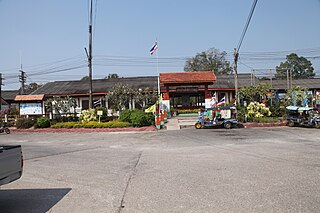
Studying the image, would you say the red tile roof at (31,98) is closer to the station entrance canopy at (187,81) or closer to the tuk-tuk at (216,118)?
the station entrance canopy at (187,81)

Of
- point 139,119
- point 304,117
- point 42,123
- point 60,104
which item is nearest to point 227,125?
point 304,117

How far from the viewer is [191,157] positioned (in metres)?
9.94

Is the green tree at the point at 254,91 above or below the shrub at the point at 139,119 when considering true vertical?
above

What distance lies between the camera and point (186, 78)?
1171 inches

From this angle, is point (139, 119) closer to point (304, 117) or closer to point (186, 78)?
point (186, 78)

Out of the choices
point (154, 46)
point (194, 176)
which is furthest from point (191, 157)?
point (154, 46)

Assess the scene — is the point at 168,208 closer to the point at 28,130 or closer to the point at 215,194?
the point at 215,194

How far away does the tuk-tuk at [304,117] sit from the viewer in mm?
19453

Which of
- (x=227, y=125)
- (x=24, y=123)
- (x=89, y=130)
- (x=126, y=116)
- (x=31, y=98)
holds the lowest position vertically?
(x=89, y=130)

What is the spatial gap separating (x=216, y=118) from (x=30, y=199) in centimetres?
1636

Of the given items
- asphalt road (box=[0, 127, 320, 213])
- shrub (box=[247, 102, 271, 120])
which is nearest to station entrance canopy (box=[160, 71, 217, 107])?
shrub (box=[247, 102, 271, 120])

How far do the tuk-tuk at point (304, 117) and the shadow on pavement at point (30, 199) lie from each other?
17.6m

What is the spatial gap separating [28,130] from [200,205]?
70.2ft

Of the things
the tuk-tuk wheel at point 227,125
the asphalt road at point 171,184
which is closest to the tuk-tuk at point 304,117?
the tuk-tuk wheel at point 227,125
